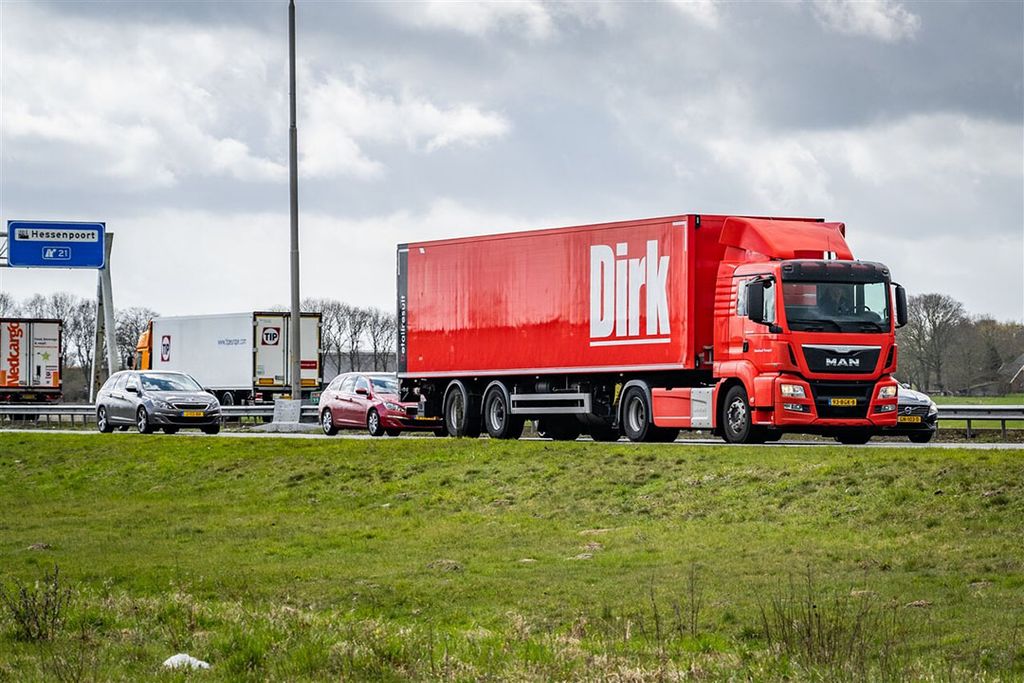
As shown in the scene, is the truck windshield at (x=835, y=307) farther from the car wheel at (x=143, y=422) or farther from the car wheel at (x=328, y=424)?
the car wheel at (x=143, y=422)

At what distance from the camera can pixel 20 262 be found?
172 feet

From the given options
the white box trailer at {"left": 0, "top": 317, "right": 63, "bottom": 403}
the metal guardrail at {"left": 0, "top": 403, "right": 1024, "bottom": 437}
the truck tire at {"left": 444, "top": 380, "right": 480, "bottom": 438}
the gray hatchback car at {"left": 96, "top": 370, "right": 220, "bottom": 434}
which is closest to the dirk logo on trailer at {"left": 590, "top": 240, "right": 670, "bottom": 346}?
the truck tire at {"left": 444, "top": 380, "right": 480, "bottom": 438}

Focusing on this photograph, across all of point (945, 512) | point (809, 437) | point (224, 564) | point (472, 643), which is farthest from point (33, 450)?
point (472, 643)

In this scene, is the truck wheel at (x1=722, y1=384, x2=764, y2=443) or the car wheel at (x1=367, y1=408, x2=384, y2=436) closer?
the truck wheel at (x1=722, y1=384, x2=764, y2=443)

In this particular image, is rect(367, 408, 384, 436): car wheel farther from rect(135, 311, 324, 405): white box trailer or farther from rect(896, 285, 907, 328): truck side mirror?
rect(135, 311, 324, 405): white box trailer

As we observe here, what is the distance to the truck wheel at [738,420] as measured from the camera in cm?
2358

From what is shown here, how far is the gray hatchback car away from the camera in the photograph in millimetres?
37469

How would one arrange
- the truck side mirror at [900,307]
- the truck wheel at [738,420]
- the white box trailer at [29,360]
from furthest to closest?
1. the white box trailer at [29,360]
2. the truck side mirror at [900,307]
3. the truck wheel at [738,420]

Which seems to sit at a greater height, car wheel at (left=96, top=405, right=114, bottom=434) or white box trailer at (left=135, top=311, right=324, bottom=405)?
white box trailer at (left=135, top=311, right=324, bottom=405)

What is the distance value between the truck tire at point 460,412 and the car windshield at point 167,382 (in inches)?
396

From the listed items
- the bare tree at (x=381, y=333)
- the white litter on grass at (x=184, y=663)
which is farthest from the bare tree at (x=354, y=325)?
the white litter on grass at (x=184, y=663)

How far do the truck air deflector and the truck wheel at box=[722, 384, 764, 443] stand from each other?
230 cm

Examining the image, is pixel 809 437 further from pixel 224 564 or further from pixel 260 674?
pixel 260 674

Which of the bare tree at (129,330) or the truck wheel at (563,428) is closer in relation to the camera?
the truck wheel at (563,428)
